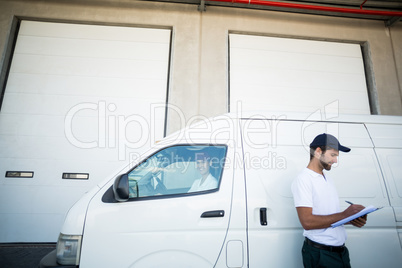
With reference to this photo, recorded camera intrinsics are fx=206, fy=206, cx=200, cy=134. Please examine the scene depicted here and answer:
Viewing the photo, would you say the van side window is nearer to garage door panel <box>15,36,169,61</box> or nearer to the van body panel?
the van body panel

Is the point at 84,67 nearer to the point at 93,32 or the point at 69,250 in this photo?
the point at 93,32

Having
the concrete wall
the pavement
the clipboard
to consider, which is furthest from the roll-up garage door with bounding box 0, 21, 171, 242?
the clipboard

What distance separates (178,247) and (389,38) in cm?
809

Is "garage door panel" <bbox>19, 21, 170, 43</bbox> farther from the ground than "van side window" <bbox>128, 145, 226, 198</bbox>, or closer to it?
farther from the ground

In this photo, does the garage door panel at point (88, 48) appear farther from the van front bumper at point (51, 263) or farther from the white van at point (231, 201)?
the van front bumper at point (51, 263)

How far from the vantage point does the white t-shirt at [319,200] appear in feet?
5.13

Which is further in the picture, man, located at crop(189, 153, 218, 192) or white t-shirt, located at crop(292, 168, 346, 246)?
man, located at crop(189, 153, 218, 192)

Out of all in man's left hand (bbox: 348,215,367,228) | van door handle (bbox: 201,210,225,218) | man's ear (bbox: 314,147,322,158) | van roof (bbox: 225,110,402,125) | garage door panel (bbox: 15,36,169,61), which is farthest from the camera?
garage door panel (bbox: 15,36,169,61)

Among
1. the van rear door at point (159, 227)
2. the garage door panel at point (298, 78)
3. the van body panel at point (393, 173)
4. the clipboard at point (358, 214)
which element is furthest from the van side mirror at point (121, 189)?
the garage door panel at point (298, 78)

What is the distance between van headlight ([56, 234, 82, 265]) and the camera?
1.75m

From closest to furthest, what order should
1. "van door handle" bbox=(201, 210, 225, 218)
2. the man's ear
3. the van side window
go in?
the man's ear < "van door handle" bbox=(201, 210, 225, 218) < the van side window

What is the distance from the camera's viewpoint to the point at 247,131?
2.15 metres

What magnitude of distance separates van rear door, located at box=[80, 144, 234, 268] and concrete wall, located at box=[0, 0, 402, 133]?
10.3 feet

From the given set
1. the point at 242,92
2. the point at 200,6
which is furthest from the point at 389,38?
the point at 200,6
